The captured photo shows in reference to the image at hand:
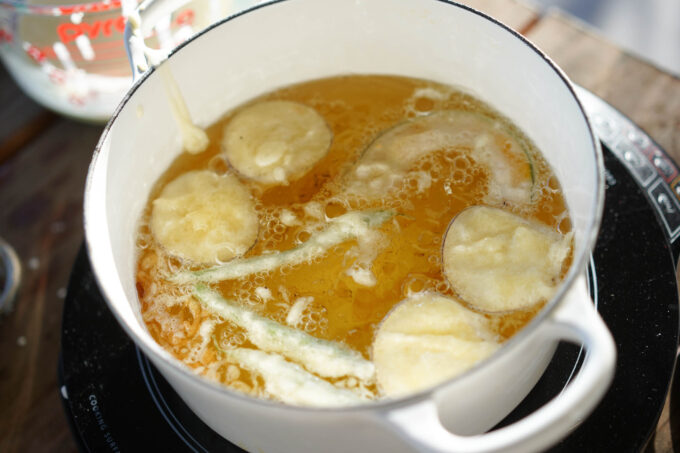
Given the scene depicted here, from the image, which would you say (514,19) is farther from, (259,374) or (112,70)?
(259,374)

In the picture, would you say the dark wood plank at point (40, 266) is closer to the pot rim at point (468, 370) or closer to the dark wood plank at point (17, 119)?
the dark wood plank at point (17, 119)

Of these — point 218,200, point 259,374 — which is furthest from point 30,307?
point 259,374

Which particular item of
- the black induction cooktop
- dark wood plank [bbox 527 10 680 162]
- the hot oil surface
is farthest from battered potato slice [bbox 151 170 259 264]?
dark wood plank [bbox 527 10 680 162]

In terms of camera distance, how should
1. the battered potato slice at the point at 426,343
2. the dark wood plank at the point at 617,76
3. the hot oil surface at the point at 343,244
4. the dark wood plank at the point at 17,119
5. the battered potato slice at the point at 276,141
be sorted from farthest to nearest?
the dark wood plank at the point at 17,119
the dark wood plank at the point at 617,76
the battered potato slice at the point at 276,141
the hot oil surface at the point at 343,244
the battered potato slice at the point at 426,343

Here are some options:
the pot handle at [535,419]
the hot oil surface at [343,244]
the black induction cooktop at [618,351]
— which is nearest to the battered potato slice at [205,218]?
the hot oil surface at [343,244]

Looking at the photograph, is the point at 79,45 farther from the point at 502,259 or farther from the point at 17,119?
the point at 502,259
